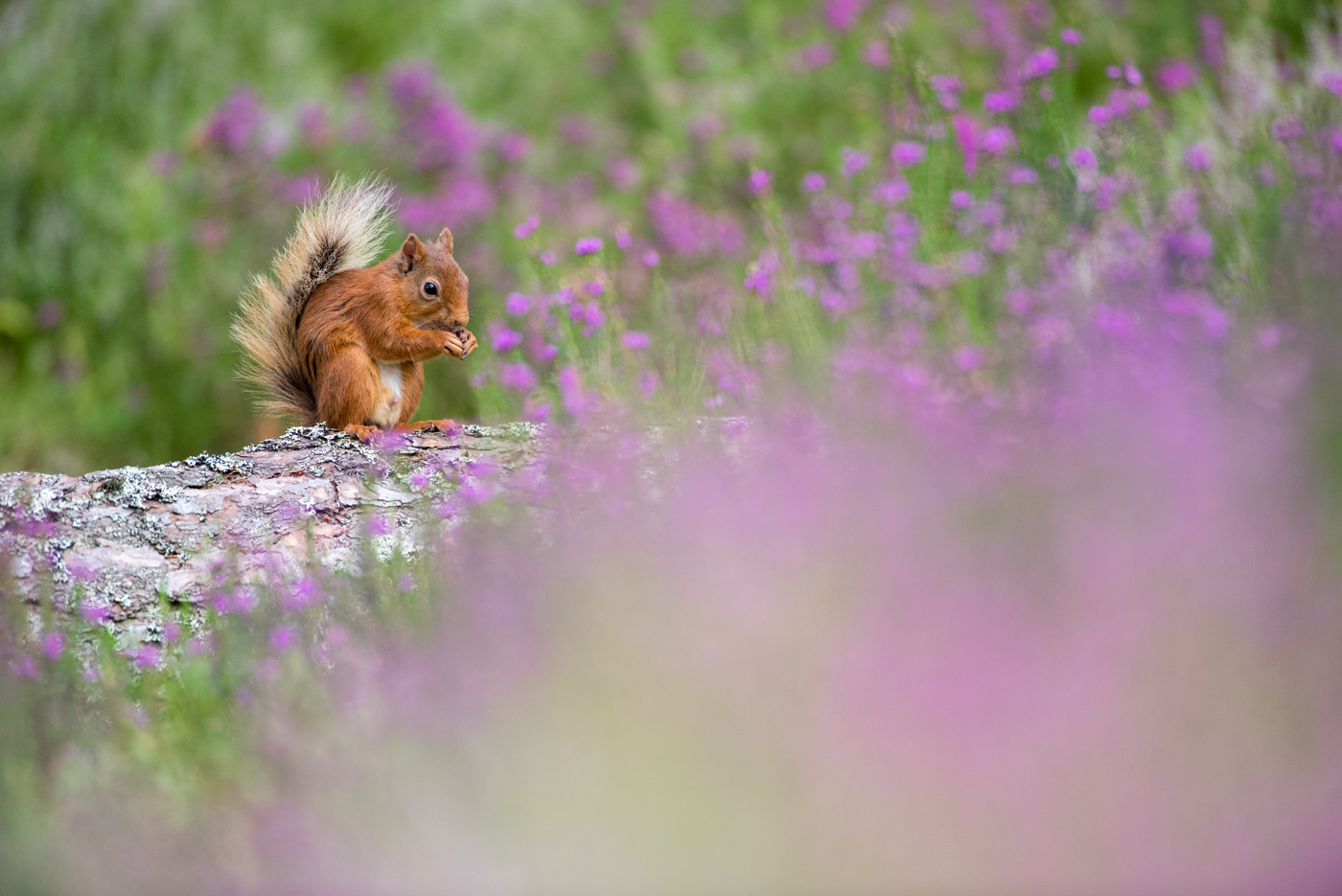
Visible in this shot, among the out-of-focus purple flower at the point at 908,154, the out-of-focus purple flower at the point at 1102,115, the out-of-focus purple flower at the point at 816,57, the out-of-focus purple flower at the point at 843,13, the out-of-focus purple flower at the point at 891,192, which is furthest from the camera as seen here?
the out-of-focus purple flower at the point at 843,13

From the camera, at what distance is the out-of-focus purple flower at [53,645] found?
2.10 m

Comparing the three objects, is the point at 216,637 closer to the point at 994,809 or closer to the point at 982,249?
the point at 994,809

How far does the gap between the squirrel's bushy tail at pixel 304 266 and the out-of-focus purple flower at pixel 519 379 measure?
0.41 meters

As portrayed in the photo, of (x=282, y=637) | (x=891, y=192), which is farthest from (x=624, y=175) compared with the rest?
(x=282, y=637)

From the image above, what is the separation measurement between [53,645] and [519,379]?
1158 millimetres

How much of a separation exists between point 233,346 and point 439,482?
2.95 meters

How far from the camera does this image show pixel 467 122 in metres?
5.75

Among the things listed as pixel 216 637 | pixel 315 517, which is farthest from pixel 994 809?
pixel 315 517

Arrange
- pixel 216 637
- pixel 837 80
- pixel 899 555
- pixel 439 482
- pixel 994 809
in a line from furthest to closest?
1. pixel 837 80
2. pixel 439 482
3. pixel 216 637
4. pixel 899 555
5. pixel 994 809

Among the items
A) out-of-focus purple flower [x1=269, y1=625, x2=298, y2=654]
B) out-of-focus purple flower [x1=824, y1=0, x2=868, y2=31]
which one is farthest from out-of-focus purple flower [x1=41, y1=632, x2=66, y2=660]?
out-of-focus purple flower [x1=824, y1=0, x2=868, y2=31]

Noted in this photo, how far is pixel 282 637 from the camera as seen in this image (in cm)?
214

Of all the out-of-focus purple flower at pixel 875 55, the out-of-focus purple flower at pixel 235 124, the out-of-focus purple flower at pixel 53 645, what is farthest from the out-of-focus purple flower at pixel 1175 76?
the out-of-focus purple flower at pixel 53 645

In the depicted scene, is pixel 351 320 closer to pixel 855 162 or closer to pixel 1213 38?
pixel 855 162

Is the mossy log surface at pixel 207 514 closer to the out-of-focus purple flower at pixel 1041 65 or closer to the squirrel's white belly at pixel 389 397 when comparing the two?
the squirrel's white belly at pixel 389 397
